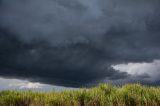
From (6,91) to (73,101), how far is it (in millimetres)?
5129

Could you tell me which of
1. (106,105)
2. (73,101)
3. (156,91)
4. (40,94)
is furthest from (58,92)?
(156,91)

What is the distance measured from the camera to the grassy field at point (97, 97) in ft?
51.2

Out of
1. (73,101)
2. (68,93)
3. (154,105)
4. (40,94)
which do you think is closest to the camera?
(154,105)

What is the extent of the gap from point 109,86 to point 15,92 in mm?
5382

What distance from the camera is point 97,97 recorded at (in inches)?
637

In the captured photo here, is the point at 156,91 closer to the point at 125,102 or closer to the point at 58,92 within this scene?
the point at 125,102

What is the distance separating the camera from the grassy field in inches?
614

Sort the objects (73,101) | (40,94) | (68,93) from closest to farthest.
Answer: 1. (73,101)
2. (68,93)
3. (40,94)

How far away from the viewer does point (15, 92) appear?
64.2 ft

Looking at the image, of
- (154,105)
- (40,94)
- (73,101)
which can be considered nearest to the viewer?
(154,105)

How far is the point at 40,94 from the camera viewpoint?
18828mm

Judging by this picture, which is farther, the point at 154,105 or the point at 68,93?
the point at 68,93

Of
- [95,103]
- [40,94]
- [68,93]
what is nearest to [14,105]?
[40,94]

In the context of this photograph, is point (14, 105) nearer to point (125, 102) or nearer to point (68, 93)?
point (68, 93)
